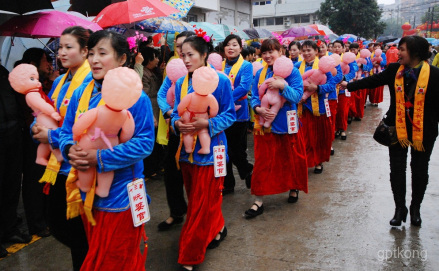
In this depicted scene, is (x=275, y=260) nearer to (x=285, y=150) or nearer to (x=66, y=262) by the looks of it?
(x=285, y=150)

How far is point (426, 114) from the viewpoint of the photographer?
143 inches

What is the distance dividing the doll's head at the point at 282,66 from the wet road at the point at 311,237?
61.2 inches

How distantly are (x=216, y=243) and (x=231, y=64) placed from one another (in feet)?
8.02

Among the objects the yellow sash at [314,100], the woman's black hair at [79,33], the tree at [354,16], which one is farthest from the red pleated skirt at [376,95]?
the tree at [354,16]

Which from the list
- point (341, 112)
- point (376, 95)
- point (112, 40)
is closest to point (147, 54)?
point (112, 40)

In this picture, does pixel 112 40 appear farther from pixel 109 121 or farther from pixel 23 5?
pixel 23 5

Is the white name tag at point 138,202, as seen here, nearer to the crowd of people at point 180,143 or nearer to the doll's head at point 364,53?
the crowd of people at point 180,143

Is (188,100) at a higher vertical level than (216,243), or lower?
higher

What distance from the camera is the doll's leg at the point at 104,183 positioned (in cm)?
209

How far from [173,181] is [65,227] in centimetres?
137

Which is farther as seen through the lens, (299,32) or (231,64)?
(299,32)

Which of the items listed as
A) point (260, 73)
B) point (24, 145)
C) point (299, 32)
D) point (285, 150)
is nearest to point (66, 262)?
point (24, 145)

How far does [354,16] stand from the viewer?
3225 cm

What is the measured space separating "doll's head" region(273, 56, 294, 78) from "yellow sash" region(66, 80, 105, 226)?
2190 mm
